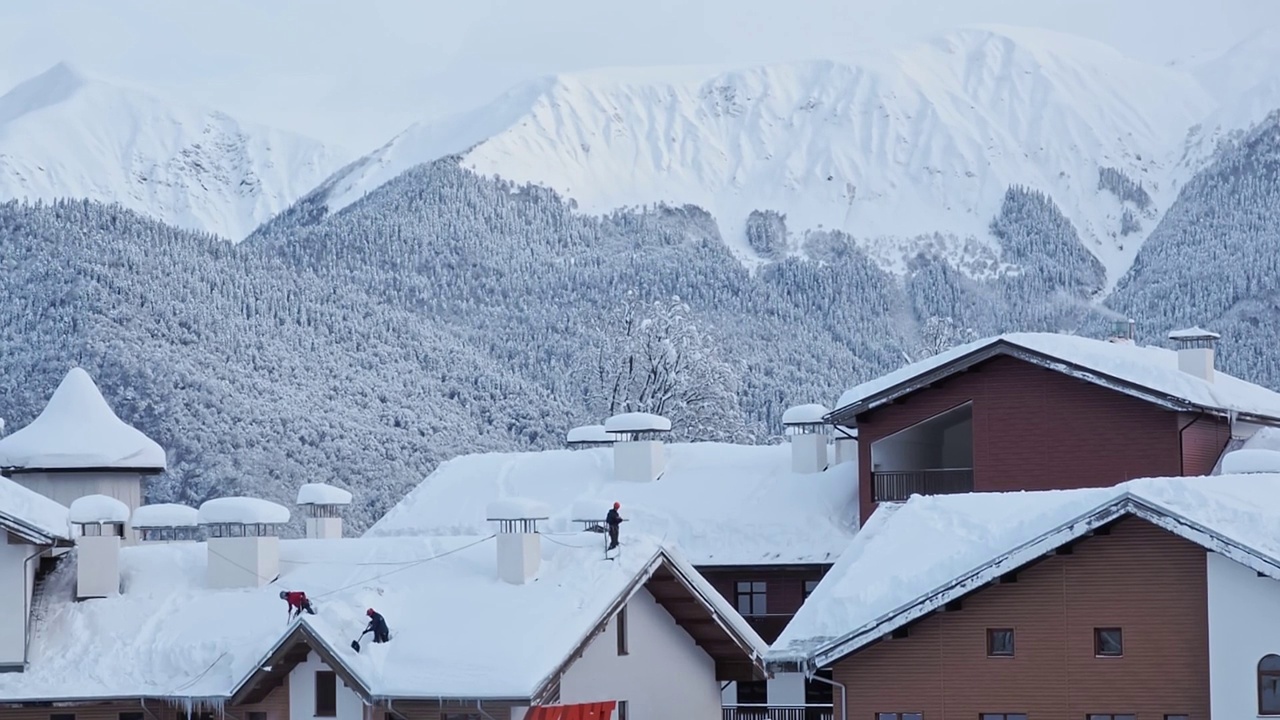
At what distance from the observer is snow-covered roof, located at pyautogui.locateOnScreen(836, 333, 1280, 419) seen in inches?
1638

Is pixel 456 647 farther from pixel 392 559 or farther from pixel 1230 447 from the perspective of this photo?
pixel 1230 447

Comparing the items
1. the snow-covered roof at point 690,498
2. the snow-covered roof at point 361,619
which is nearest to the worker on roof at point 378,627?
the snow-covered roof at point 361,619

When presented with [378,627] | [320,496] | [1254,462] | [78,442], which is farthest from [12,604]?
[1254,462]

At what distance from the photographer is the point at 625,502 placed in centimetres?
5150

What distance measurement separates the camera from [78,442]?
50500mm

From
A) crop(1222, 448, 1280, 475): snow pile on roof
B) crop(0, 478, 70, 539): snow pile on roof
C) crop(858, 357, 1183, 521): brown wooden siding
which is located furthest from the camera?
Answer: crop(858, 357, 1183, 521): brown wooden siding

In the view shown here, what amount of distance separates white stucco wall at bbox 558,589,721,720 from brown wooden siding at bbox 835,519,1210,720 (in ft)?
19.7

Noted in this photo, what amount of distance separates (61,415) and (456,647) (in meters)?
19.4

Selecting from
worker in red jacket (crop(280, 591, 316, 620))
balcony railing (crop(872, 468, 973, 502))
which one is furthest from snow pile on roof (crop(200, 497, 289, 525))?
balcony railing (crop(872, 468, 973, 502))

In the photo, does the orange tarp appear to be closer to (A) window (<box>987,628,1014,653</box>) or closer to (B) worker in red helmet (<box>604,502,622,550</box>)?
(B) worker in red helmet (<box>604,502,622,550</box>)

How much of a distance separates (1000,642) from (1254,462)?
6702 millimetres

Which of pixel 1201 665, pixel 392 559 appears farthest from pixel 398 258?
pixel 1201 665

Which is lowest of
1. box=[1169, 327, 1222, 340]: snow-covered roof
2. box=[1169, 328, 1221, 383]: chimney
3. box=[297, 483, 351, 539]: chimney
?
box=[297, 483, 351, 539]: chimney

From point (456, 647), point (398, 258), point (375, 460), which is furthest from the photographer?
point (398, 258)
